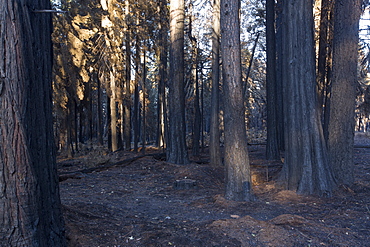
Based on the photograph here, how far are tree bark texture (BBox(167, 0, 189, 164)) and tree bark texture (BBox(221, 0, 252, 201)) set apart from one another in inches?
230

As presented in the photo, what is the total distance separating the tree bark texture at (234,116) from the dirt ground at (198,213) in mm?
400

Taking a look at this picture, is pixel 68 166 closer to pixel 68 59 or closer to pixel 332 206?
pixel 68 59

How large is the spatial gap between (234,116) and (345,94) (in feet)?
11.4

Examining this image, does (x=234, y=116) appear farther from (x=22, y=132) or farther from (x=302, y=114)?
(x=22, y=132)

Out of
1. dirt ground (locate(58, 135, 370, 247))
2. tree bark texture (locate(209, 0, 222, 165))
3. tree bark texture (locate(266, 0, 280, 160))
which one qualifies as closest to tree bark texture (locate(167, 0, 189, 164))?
tree bark texture (locate(209, 0, 222, 165))

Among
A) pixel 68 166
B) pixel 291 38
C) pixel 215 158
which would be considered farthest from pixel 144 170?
pixel 291 38

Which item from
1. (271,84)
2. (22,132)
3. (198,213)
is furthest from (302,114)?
(22,132)

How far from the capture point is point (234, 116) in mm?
7316

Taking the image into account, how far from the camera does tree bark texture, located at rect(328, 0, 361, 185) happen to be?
8.46m

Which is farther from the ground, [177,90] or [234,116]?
[177,90]

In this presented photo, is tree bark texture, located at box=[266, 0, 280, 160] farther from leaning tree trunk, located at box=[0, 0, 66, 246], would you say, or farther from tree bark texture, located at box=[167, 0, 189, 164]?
leaning tree trunk, located at box=[0, 0, 66, 246]

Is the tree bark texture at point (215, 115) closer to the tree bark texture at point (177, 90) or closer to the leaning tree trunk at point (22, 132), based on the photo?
the tree bark texture at point (177, 90)

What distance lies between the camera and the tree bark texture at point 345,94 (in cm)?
846

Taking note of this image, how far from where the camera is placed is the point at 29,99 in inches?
130
